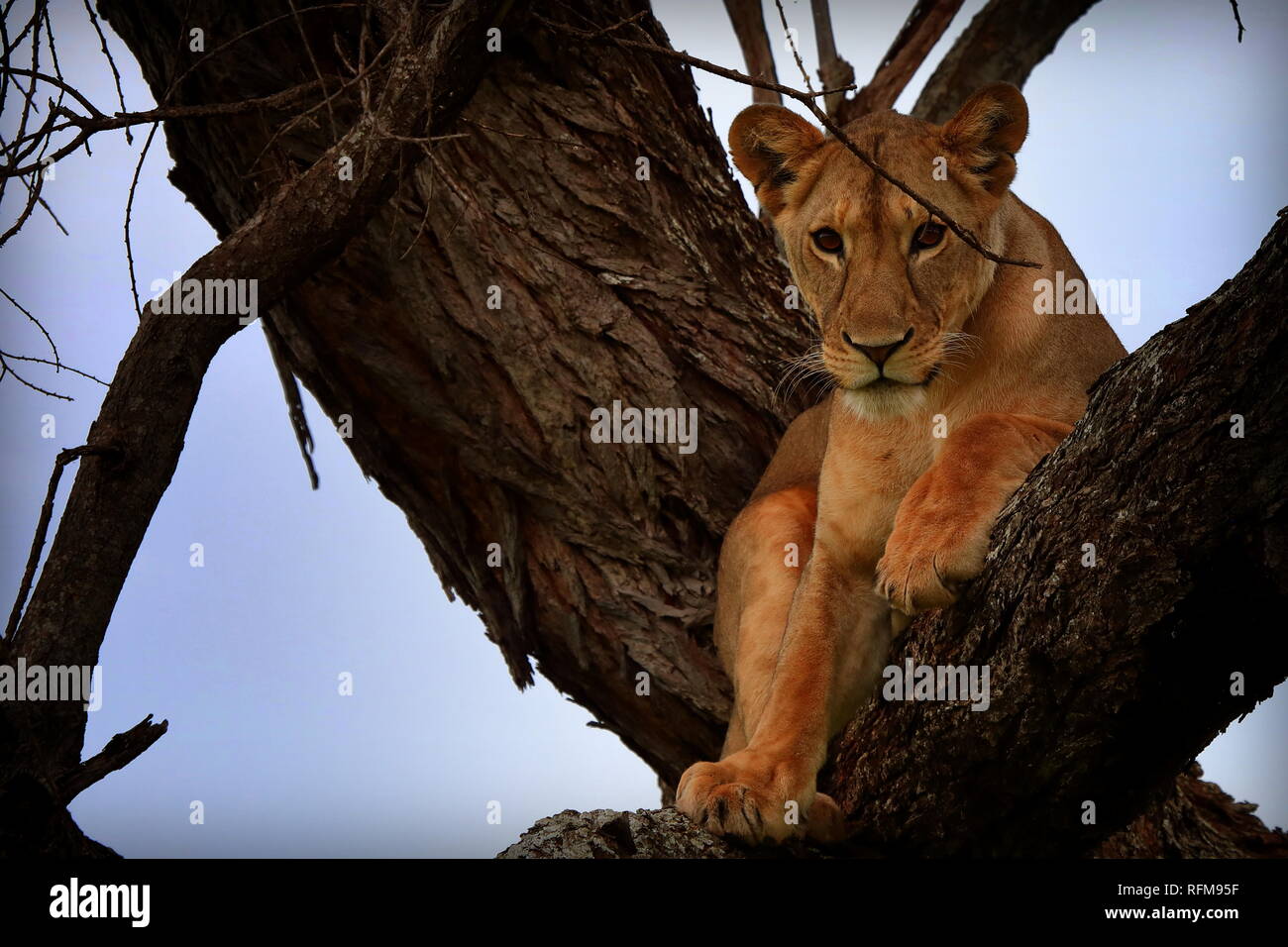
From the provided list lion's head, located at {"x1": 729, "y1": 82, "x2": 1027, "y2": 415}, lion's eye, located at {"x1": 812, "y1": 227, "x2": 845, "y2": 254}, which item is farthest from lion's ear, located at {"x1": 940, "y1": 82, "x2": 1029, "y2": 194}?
lion's eye, located at {"x1": 812, "y1": 227, "x2": 845, "y2": 254}

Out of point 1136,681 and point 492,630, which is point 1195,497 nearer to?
point 1136,681

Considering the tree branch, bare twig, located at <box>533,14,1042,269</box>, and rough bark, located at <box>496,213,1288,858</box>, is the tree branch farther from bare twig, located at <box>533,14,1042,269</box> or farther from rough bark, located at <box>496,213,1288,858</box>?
rough bark, located at <box>496,213,1288,858</box>

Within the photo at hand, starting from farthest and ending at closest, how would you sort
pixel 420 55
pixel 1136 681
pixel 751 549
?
pixel 751 549, pixel 420 55, pixel 1136 681

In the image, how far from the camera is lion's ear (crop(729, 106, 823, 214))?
374cm

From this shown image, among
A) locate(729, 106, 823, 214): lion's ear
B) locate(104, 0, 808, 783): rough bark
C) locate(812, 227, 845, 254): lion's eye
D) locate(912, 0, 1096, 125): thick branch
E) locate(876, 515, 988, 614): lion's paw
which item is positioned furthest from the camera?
locate(912, 0, 1096, 125): thick branch

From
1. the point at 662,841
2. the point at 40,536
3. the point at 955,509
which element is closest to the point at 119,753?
the point at 40,536

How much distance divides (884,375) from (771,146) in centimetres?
91

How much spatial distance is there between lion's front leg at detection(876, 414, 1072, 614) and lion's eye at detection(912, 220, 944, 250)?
50cm

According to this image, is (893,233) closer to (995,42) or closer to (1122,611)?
(1122,611)

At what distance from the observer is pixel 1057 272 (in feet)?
12.0

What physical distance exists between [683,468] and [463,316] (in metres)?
0.91
